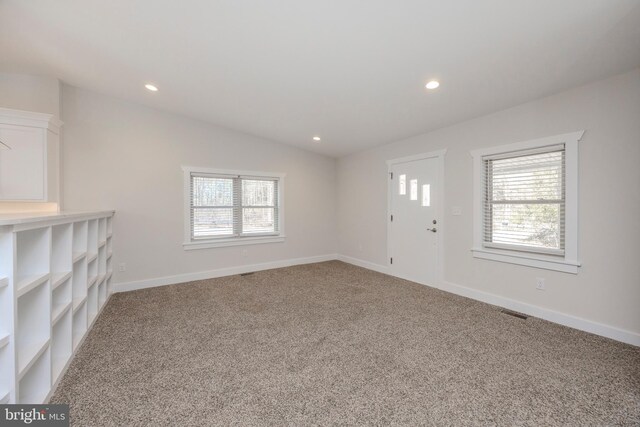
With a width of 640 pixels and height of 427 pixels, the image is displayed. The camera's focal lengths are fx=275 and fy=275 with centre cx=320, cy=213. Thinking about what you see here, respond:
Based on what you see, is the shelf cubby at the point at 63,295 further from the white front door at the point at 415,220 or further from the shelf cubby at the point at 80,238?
the white front door at the point at 415,220

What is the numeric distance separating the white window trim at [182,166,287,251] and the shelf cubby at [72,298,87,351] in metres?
1.99

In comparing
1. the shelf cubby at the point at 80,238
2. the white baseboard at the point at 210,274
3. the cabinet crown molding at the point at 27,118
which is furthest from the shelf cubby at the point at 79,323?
the cabinet crown molding at the point at 27,118

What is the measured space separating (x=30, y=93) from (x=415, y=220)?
18.3 feet

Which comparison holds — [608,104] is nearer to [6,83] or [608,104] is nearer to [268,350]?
[268,350]

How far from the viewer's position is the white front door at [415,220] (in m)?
4.25

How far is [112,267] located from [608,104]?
20.5ft

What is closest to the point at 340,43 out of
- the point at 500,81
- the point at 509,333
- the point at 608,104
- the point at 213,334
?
the point at 500,81

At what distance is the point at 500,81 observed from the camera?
2.73 metres

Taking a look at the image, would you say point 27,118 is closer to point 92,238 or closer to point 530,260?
point 92,238

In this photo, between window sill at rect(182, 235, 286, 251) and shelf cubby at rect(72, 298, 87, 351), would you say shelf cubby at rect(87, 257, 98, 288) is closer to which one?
shelf cubby at rect(72, 298, 87, 351)

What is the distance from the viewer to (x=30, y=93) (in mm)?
3475

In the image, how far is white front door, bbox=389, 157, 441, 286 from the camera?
13.9ft

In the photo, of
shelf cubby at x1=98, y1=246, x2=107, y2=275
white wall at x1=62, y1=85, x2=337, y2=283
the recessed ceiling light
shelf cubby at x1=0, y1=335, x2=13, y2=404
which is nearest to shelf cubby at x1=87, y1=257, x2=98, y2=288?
shelf cubby at x1=98, y1=246, x2=107, y2=275

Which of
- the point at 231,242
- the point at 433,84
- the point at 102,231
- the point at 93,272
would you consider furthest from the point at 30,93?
the point at 433,84
